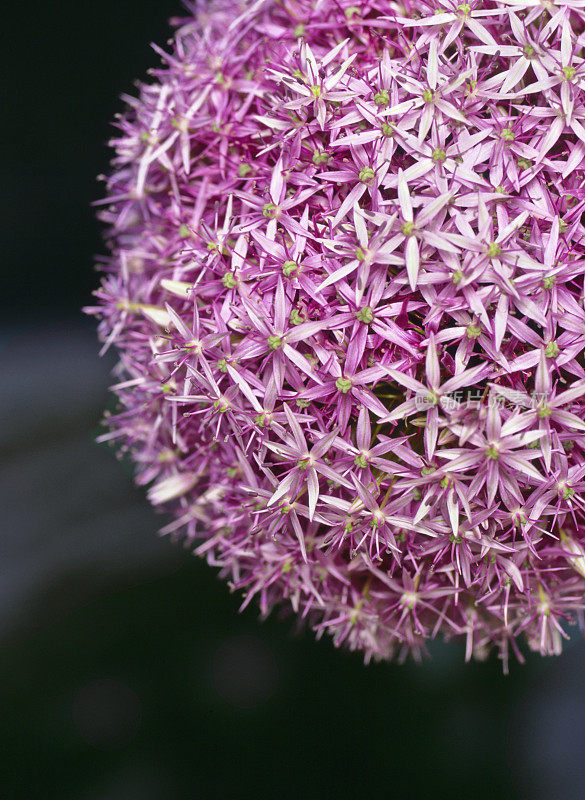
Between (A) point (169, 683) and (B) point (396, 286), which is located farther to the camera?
(A) point (169, 683)

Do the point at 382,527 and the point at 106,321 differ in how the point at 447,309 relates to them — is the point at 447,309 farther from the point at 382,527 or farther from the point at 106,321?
the point at 106,321

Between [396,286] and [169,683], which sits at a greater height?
[396,286]

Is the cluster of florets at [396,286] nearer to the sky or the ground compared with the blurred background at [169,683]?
nearer to the sky

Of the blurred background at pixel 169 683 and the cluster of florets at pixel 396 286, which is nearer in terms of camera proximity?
the cluster of florets at pixel 396 286

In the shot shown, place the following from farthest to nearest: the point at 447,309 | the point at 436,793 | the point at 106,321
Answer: the point at 436,793 < the point at 106,321 < the point at 447,309

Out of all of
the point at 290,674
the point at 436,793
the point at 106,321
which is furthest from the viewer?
the point at 290,674

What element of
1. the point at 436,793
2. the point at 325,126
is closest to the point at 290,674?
the point at 436,793
